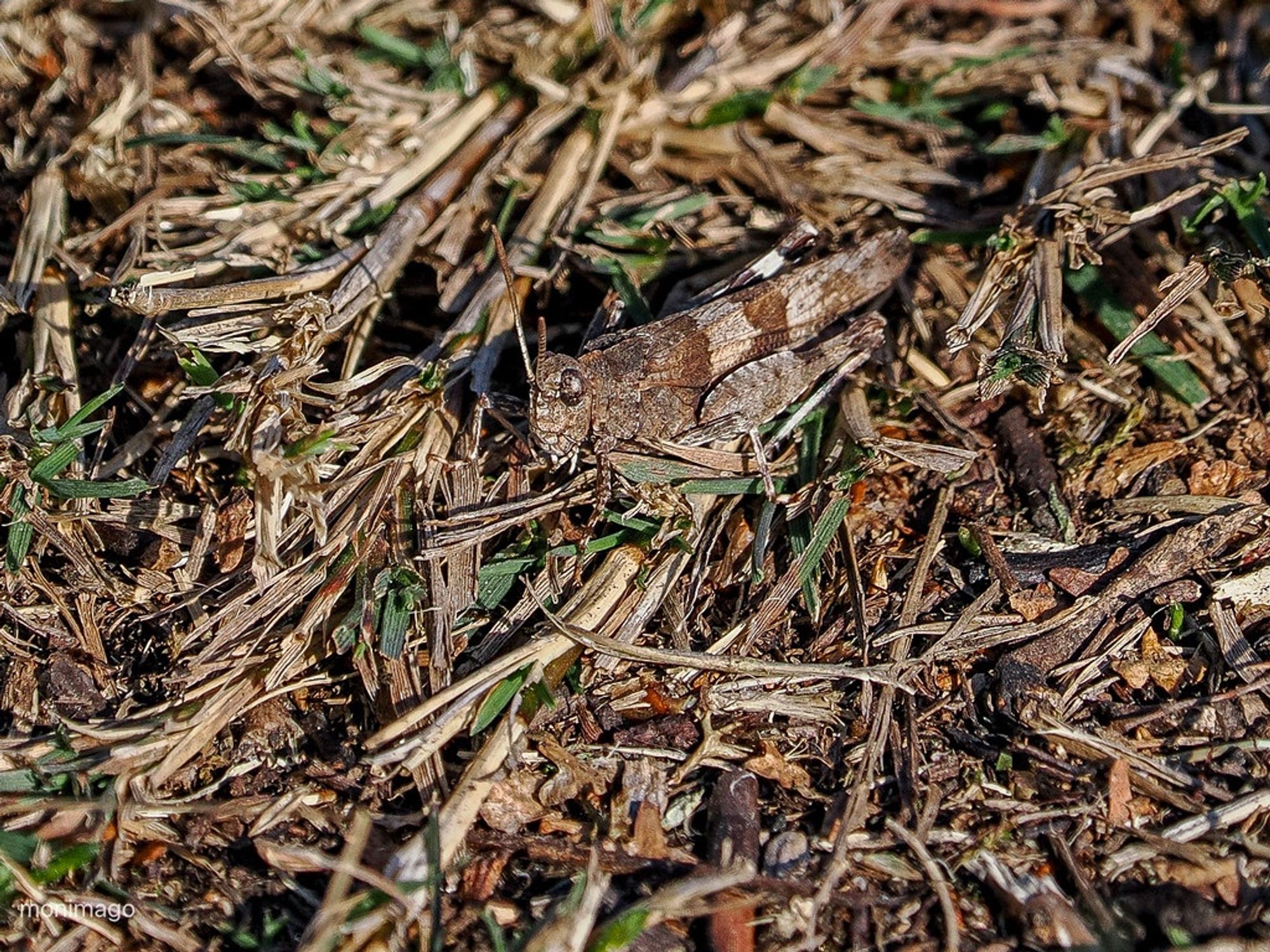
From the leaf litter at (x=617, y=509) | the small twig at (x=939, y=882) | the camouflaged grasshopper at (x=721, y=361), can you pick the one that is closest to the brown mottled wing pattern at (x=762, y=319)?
the camouflaged grasshopper at (x=721, y=361)

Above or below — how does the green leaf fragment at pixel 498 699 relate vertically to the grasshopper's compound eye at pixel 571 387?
below

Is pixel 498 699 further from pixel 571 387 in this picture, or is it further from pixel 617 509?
pixel 571 387

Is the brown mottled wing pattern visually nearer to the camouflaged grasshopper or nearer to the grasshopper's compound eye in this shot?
the camouflaged grasshopper

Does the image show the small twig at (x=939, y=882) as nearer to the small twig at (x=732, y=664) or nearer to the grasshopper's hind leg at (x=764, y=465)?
the small twig at (x=732, y=664)

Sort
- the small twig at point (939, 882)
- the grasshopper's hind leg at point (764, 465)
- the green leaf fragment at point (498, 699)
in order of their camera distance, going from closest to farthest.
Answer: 1. the small twig at point (939, 882)
2. the green leaf fragment at point (498, 699)
3. the grasshopper's hind leg at point (764, 465)

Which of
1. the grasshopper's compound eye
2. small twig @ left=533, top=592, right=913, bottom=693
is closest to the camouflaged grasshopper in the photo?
the grasshopper's compound eye

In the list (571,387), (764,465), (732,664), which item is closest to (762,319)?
(764,465)
